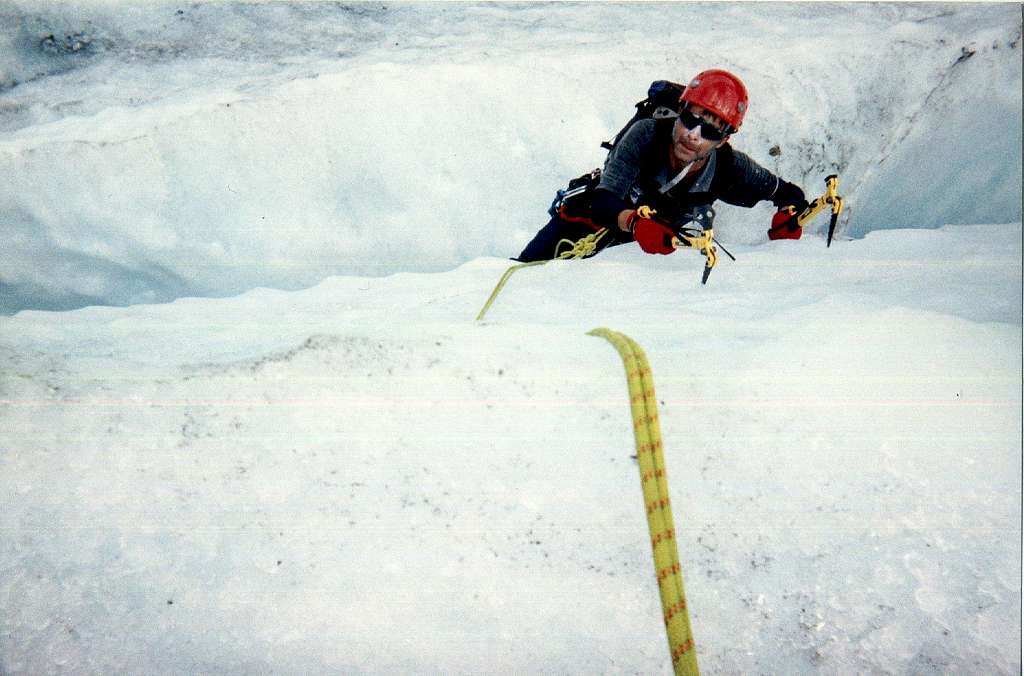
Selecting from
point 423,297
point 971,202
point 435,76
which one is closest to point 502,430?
point 423,297

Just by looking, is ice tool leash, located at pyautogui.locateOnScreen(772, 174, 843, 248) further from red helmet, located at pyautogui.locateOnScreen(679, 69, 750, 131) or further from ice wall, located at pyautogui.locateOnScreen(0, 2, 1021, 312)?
red helmet, located at pyautogui.locateOnScreen(679, 69, 750, 131)

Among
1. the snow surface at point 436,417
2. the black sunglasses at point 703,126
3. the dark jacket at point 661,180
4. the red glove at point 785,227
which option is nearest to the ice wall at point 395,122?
the snow surface at point 436,417

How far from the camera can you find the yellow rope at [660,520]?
1052 mm

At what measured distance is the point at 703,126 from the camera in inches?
80.7

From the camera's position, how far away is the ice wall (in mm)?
2713

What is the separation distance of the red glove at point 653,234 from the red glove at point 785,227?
0.86m

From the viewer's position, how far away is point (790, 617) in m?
1.13

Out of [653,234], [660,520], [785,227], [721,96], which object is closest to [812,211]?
[785,227]

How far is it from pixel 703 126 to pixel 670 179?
0.28 meters

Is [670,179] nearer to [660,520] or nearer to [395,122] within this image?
[395,122]

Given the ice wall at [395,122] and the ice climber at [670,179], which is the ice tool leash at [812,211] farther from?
the ice wall at [395,122]

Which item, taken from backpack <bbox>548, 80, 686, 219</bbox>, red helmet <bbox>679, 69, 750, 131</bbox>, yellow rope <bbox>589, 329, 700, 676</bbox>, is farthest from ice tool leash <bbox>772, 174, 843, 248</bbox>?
yellow rope <bbox>589, 329, 700, 676</bbox>

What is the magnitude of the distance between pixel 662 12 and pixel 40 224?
340 centimetres

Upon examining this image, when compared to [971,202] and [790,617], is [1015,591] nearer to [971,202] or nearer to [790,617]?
[790,617]
